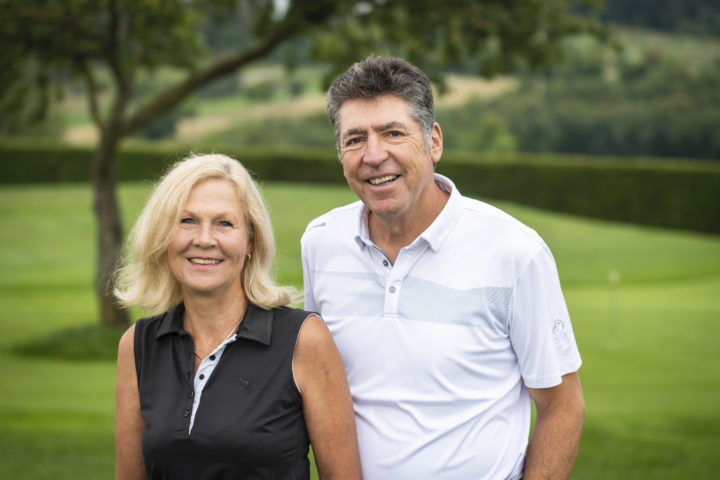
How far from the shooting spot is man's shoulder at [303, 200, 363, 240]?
3.05m

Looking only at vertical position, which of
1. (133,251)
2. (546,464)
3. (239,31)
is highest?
(239,31)

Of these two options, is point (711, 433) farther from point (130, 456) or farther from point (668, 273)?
point (668, 273)

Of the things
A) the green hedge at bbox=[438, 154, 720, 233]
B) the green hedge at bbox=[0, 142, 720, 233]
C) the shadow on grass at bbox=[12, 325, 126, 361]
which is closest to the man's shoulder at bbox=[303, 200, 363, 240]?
the shadow on grass at bbox=[12, 325, 126, 361]

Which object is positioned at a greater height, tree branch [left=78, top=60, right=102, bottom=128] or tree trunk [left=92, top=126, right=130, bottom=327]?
tree branch [left=78, top=60, right=102, bottom=128]

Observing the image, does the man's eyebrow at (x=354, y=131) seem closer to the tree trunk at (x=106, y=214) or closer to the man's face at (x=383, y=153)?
the man's face at (x=383, y=153)

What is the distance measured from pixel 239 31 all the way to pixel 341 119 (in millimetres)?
55289

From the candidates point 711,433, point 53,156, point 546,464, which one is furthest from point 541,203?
point 546,464

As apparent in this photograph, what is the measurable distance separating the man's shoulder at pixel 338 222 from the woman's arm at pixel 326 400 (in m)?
0.46

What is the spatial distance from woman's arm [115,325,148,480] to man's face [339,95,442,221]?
896 mm

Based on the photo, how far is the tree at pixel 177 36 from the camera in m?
11.4

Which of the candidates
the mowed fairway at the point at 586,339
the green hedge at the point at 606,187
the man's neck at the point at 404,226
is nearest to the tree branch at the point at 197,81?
the mowed fairway at the point at 586,339

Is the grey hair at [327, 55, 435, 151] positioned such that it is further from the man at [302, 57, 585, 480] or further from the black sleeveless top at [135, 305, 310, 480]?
the black sleeveless top at [135, 305, 310, 480]

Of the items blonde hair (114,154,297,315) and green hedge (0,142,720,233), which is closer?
blonde hair (114,154,297,315)

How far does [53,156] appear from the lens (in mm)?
33312
